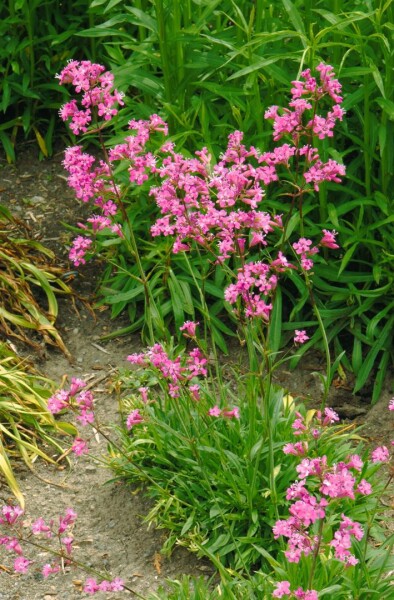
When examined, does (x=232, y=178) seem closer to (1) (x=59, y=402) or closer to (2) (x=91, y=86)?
(2) (x=91, y=86)

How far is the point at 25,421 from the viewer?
15.1 feet

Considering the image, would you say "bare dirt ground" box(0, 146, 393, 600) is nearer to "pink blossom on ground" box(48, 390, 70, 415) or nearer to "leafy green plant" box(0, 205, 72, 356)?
"leafy green plant" box(0, 205, 72, 356)

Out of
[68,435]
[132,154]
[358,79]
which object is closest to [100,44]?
[358,79]

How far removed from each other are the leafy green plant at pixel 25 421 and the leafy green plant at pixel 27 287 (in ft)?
1.15

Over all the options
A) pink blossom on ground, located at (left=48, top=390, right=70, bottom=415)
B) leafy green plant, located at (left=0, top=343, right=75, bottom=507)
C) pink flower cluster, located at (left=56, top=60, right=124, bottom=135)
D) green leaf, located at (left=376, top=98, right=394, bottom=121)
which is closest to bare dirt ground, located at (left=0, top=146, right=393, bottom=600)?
leafy green plant, located at (left=0, top=343, right=75, bottom=507)

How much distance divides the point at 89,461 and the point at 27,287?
3.47 feet

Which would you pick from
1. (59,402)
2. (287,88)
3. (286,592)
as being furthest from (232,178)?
(287,88)

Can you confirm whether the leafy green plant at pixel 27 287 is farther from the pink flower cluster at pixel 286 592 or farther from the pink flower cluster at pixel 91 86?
the pink flower cluster at pixel 286 592

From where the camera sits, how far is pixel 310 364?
4918mm

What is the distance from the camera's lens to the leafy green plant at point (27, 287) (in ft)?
16.6

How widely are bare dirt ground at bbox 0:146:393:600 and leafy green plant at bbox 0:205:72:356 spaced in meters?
0.09

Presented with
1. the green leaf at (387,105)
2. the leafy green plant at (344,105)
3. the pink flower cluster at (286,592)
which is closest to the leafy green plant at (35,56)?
the leafy green plant at (344,105)

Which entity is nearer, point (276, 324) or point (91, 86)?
point (91, 86)

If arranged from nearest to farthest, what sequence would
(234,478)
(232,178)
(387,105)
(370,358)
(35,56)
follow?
(232,178)
(234,478)
(387,105)
(370,358)
(35,56)
